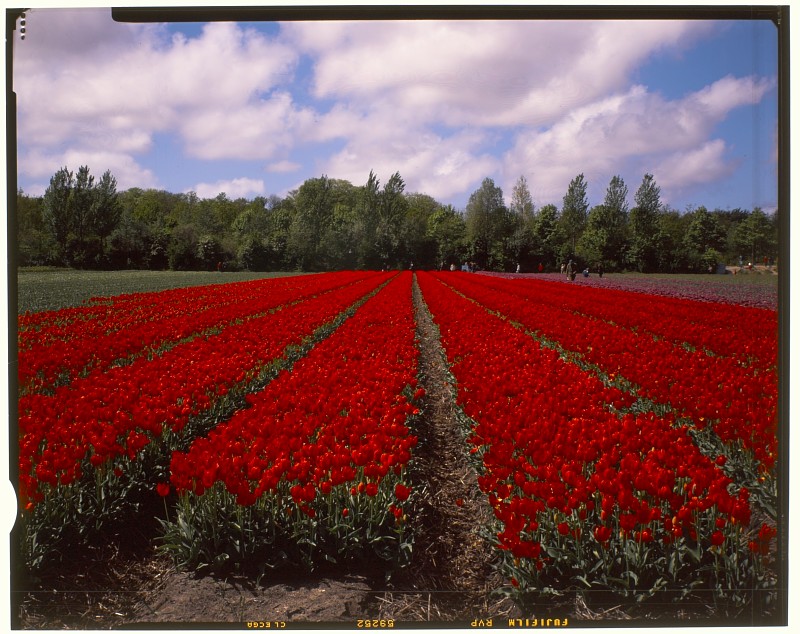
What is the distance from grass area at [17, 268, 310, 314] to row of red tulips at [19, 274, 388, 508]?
60 centimetres

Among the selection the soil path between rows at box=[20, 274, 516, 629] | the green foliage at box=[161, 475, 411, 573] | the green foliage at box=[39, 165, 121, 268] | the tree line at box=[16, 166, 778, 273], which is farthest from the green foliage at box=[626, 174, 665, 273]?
the green foliage at box=[39, 165, 121, 268]

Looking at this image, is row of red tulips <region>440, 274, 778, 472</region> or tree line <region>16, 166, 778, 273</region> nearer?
row of red tulips <region>440, 274, 778, 472</region>

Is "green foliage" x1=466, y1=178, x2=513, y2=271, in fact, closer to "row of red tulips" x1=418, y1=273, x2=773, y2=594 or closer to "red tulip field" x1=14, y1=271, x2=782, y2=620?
"red tulip field" x1=14, y1=271, x2=782, y2=620

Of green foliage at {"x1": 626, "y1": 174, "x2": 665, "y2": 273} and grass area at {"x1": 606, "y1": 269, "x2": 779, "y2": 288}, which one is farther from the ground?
green foliage at {"x1": 626, "y1": 174, "x2": 665, "y2": 273}

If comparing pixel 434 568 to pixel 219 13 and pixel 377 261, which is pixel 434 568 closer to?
pixel 377 261

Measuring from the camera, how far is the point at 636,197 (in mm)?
3428

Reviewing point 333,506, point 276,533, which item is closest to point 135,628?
point 276,533

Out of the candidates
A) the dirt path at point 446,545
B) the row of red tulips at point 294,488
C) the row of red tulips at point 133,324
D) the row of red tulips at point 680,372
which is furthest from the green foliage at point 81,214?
the row of red tulips at point 680,372

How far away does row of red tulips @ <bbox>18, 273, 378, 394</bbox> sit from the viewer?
3.17 m

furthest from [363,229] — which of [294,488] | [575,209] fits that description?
[294,488]

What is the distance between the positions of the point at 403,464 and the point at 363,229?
7.27ft

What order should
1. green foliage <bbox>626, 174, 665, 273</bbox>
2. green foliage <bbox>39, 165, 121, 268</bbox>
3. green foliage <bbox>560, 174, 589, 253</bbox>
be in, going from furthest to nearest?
green foliage <bbox>560, 174, 589, 253</bbox> → green foliage <bbox>626, 174, 665, 273</bbox> → green foliage <bbox>39, 165, 121, 268</bbox>

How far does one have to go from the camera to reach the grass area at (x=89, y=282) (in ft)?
9.93

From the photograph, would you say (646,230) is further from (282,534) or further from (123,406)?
(123,406)
